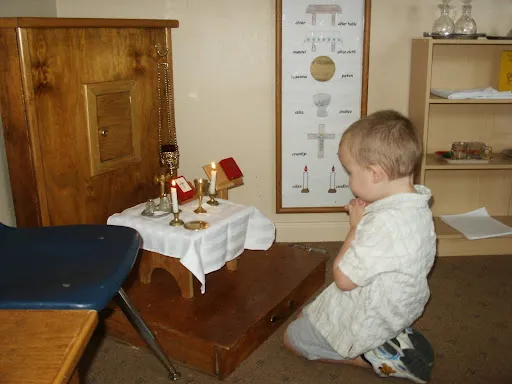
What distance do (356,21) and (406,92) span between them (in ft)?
1.34

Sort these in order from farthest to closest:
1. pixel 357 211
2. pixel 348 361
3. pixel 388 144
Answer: pixel 348 361
pixel 357 211
pixel 388 144

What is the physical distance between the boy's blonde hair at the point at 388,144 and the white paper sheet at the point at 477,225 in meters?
1.23

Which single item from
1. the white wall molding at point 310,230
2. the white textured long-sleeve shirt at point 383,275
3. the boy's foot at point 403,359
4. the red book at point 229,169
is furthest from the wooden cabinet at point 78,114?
the boy's foot at point 403,359

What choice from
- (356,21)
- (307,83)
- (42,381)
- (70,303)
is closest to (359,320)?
(70,303)

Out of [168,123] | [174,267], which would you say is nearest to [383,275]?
[174,267]

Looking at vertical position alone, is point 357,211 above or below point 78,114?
below

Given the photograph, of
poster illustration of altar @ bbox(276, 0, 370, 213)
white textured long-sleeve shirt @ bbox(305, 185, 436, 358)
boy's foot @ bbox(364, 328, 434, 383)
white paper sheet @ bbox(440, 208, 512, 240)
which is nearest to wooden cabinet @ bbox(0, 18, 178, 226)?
poster illustration of altar @ bbox(276, 0, 370, 213)

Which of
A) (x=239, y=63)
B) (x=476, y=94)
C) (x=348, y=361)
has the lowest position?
(x=348, y=361)

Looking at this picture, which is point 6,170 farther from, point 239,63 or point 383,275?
point 383,275

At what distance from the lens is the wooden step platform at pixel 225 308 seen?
1.72 m

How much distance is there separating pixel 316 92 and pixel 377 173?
115 cm

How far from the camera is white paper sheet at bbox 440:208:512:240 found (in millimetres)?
2559

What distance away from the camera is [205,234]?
1854 millimetres

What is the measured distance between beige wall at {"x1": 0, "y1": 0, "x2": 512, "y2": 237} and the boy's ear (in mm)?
1171
